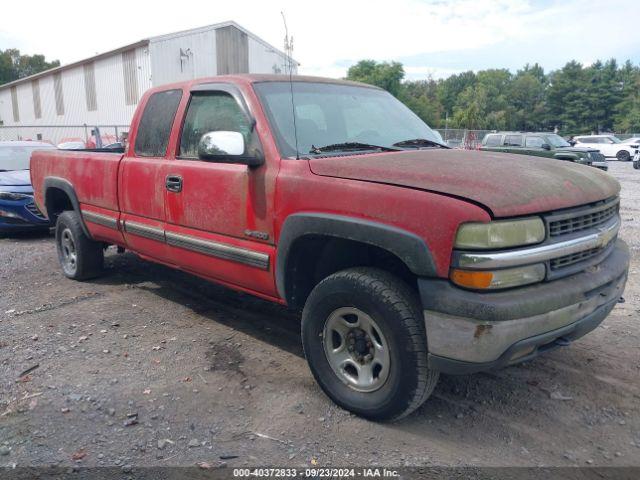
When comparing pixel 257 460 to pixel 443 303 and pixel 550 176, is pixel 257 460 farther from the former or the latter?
pixel 550 176

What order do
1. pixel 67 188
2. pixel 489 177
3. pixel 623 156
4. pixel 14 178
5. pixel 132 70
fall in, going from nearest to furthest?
pixel 489 177 → pixel 67 188 → pixel 14 178 → pixel 132 70 → pixel 623 156

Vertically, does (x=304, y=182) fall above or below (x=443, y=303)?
above

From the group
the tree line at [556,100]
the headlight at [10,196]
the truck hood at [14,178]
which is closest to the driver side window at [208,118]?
the headlight at [10,196]

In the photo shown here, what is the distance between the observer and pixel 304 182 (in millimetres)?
3162

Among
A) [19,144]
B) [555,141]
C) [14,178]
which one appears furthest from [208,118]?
[555,141]

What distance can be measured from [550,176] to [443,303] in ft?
3.39

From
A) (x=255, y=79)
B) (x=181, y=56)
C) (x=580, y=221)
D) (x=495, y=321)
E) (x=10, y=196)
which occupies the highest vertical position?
(x=181, y=56)

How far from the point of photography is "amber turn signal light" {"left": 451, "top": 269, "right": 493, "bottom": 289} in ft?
8.22

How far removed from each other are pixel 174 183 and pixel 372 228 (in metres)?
1.96

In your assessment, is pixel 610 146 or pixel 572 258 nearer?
pixel 572 258

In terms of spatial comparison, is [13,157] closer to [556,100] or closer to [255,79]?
[255,79]

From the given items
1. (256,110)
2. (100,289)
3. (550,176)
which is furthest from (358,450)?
(100,289)

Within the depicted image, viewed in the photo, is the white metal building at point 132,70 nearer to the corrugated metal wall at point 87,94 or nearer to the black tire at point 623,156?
the corrugated metal wall at point 87,94

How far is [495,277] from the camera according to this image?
2.52 m
